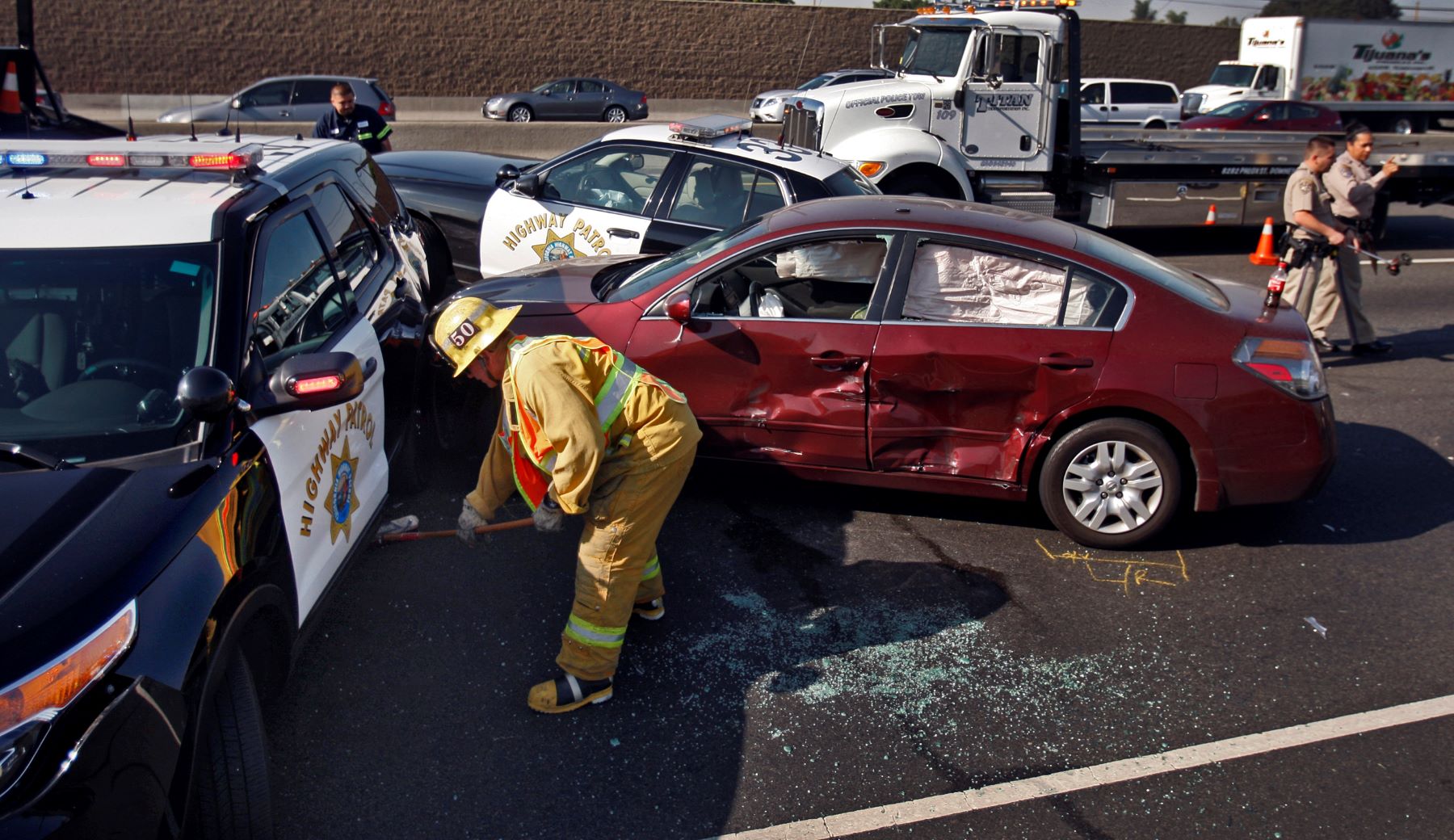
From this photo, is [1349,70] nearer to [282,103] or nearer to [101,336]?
[282,103]

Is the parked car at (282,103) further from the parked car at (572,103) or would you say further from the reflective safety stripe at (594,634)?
the reflective safety stripe at (594,634)

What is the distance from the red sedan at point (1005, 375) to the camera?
509 cm

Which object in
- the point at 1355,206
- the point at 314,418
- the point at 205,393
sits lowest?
the point at 314,418

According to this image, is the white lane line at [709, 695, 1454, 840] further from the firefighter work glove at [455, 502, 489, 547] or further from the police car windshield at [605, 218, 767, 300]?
the police car windshield at [605, 218, 767, 300]

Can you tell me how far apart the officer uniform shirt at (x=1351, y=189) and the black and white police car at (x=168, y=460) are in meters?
7.20

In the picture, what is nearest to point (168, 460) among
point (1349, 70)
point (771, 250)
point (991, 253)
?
point (771, 250)

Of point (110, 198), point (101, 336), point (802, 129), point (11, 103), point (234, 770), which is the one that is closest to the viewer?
point (234, 770)

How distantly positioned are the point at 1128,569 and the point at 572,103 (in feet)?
88.6

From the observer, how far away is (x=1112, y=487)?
5.20 m

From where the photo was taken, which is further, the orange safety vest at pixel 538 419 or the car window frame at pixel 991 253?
the car window frame at pixel 991 253

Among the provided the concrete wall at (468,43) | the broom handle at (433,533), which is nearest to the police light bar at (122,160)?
the broom handle at (433,533)

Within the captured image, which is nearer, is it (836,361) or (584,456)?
(584,456)

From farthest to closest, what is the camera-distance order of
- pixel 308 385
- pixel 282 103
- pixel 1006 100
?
pixel 282 103
pixel 1006 100
pixel 308 385

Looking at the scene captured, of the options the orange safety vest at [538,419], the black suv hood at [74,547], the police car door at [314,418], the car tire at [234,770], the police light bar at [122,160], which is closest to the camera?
the black suv hood at [74,547]
